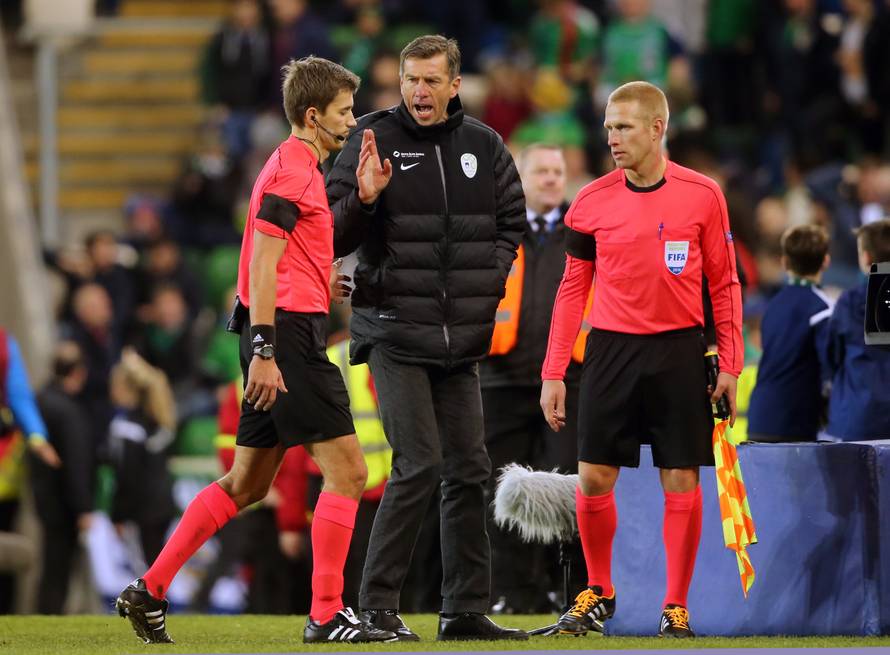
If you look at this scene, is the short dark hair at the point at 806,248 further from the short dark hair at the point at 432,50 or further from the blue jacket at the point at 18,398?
the blue jacket at the point at 18,398

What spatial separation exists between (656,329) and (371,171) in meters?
1.23

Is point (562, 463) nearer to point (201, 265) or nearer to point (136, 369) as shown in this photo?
point (136, 369)

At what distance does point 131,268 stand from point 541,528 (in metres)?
9.32

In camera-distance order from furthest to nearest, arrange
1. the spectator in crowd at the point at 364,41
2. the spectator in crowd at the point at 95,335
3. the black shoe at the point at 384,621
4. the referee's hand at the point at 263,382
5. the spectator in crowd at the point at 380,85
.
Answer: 1. the spectator in crowd at the point at 364,41
2. the spectator in crowd at the point at 380,85
3. the spectator in crowd at the point at 95,335
4. the black shoe at the point at 384,621
5. the referee's hand at the point at 263,382

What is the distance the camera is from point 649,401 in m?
8.03

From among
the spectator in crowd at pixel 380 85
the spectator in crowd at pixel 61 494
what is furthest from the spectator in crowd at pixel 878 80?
the spectator in crowd at pixel 61 494

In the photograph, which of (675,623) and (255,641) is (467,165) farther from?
(255,641)

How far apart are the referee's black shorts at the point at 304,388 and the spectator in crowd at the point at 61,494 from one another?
19.8 feet

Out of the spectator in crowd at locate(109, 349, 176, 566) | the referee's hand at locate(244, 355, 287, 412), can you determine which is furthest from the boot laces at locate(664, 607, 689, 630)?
the spectator in crowd at locate(109, 349, 176, 566)

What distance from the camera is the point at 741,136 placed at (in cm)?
1714

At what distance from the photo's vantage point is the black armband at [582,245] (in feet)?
26.8

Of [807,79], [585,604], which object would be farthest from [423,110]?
[807,79]

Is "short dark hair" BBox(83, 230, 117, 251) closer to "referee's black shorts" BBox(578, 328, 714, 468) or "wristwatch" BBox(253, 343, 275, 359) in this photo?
"referee's black shorts" BBox(578, 328, 714, 468)

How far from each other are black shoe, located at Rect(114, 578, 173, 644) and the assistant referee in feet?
5.05
